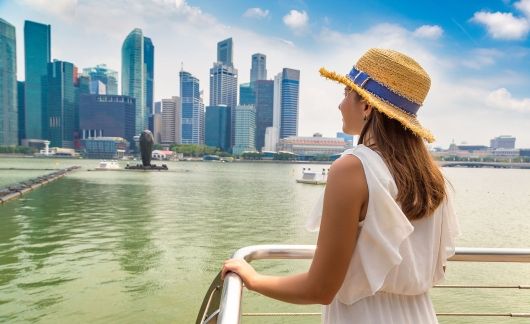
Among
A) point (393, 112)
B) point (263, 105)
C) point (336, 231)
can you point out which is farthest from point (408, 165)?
point (263, 105)

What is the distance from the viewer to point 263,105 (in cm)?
16075

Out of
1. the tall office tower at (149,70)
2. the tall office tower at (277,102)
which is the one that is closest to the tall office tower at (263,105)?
the tall office tower at (277,102)

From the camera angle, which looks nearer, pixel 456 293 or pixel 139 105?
pixel 456 293

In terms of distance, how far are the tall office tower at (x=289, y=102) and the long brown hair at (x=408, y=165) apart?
153884 millimetres

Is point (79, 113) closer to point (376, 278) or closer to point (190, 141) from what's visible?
point (190, 141)

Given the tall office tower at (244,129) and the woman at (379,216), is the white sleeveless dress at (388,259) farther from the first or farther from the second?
the tall office tower at (244,129)

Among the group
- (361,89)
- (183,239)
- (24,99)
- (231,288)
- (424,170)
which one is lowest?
(183,239)

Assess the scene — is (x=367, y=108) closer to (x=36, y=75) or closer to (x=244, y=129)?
(x=244, y=129)

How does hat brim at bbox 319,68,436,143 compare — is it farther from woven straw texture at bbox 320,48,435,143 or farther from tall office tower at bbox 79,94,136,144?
tall office tower at bbox 79,94,136,144

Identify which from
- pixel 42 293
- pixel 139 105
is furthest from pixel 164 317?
pixel 139 105

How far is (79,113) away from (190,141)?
3914cm

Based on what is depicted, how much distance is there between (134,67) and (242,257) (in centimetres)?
18865

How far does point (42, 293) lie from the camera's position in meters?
5.98

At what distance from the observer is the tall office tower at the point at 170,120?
159m
